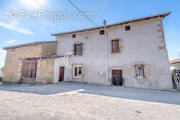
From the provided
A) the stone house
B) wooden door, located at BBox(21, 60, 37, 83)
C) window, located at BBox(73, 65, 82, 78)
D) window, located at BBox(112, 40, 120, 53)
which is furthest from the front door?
wooden door, located at BBox(21, 60, 37, 83)

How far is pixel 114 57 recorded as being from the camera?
8.53m

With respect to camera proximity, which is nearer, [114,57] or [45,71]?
[114,57]

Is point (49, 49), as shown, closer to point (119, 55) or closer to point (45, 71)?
point (45, 71)

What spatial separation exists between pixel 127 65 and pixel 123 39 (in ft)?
8.73

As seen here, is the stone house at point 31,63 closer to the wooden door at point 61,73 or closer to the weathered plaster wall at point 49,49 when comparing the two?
the weathered plaster wall at point 49,49

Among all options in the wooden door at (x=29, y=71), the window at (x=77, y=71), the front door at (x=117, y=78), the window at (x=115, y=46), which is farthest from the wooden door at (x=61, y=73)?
the window at (x=115, y=46)

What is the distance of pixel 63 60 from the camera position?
32.5ft

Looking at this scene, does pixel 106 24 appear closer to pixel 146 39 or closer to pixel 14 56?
pixel 146 39

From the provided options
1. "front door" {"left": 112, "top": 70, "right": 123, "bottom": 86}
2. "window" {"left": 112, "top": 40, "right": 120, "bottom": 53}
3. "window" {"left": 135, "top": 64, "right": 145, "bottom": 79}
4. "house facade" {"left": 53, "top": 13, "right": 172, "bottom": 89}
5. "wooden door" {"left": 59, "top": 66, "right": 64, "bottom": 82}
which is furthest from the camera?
"wooden door" {"left": 59, "top": 66, "right": 64, "bottom": 82}

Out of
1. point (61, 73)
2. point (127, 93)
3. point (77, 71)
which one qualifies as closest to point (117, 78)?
point (127, 93)

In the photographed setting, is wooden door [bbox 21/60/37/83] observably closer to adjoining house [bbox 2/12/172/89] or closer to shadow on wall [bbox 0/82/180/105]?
adjoining house [bbox 2/12/172/89]

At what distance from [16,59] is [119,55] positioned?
13.6m

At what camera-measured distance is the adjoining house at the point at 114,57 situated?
23.6ft

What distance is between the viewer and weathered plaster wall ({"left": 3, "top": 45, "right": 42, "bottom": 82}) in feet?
34.7
